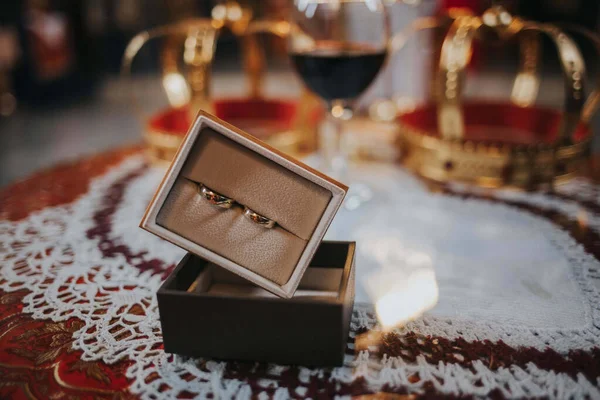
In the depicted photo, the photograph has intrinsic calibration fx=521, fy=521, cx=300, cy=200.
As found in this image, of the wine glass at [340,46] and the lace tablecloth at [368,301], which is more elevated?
the wine glass at [340,46]

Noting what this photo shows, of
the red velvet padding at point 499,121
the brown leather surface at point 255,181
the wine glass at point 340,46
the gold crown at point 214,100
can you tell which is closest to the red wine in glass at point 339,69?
the wine glass at point 340,46

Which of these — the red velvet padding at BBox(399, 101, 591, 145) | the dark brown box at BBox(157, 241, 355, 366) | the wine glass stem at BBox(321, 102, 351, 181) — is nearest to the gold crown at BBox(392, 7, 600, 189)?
the red velvet padding at BBox(399, 101, 591, 145)

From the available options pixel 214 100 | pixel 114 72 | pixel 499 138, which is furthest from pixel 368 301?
pixel 114 72

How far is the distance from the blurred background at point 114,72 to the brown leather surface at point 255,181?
59 cm

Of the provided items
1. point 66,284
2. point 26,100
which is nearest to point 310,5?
point 66,284

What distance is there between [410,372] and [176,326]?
19 centimetres

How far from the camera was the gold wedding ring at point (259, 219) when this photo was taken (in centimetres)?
43

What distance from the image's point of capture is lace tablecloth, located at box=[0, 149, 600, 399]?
0.41 metres

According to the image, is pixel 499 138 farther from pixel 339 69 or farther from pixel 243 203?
pixel 243 203

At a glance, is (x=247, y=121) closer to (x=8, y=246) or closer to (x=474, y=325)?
(x=8, y=246)

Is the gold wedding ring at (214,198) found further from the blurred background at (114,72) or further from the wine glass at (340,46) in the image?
the blurred background at (114,72)

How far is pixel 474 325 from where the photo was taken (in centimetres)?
48

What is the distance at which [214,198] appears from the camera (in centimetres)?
43

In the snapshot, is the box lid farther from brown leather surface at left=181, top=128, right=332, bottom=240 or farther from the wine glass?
the wine glass
